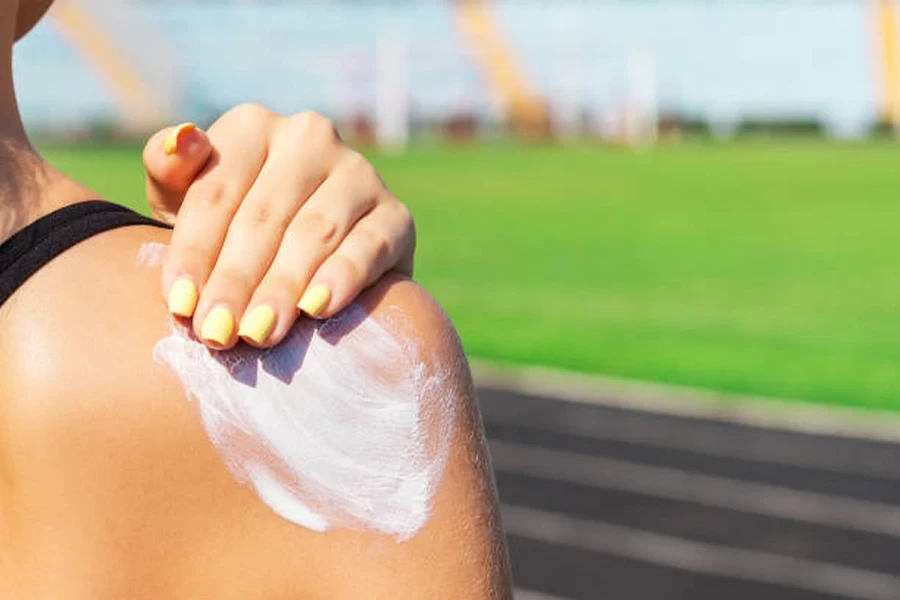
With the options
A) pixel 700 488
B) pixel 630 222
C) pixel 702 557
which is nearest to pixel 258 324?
pixel 702 557

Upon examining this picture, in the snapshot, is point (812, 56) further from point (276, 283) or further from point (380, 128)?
point (276, 283)

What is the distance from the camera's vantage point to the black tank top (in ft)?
2.93

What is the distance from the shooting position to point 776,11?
39.1 meters

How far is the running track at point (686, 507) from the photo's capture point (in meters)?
6.11

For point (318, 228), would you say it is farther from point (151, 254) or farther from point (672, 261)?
point (672, 261)

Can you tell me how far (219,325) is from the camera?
901mm

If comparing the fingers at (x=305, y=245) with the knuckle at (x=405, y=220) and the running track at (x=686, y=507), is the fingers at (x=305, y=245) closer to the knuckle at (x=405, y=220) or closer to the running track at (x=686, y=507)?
the knuckle at (x=405, y=220)

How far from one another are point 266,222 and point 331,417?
144 millimetres

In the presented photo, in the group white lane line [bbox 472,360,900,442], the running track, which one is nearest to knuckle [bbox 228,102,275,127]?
the running track

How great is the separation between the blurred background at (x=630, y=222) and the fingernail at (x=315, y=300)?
0.29 m

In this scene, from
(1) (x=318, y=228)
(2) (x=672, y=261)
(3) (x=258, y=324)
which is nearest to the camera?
(3) (x=258, y=324)

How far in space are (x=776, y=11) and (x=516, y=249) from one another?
2489 cm

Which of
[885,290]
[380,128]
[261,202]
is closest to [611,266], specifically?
[885,290]

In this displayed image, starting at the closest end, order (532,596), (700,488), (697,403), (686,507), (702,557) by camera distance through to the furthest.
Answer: (532,596) < (702,557) < (686,507) < (700,488) < (697,403)
